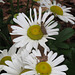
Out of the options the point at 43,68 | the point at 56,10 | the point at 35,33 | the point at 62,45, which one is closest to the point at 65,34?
the point at 62,45

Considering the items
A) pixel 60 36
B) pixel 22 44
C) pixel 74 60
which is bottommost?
pixel 74 60

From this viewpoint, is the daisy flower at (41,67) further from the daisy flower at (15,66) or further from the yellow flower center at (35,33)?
the yellow flower center at (35,33)

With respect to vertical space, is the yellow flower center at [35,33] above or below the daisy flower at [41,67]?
above

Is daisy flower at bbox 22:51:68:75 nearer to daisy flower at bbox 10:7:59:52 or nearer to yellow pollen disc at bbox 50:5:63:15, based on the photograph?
daisy flower at bbox 10:7:59:52

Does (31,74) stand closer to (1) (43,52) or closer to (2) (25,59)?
(2) (25,59)

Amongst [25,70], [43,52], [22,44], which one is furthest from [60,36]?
[25,70]

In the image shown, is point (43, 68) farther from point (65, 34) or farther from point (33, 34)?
point (65, 34)

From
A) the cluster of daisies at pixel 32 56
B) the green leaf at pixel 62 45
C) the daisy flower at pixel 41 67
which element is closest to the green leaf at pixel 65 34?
the green leaf at pixel 62 45

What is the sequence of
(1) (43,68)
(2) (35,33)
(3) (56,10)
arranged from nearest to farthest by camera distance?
(1) (43,68)
(2) (35,33)
(3) (56,10)
